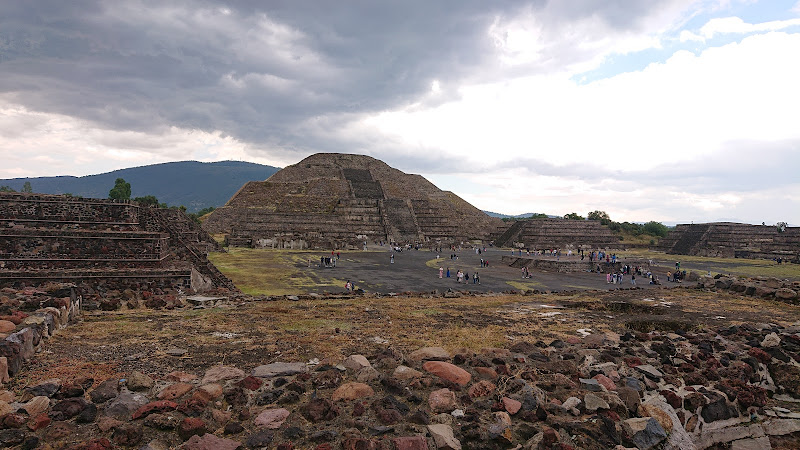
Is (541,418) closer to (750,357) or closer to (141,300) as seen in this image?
(750,357)

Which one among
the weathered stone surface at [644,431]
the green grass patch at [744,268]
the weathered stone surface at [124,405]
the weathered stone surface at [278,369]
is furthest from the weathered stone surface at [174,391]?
the green grass patch at [744,268]

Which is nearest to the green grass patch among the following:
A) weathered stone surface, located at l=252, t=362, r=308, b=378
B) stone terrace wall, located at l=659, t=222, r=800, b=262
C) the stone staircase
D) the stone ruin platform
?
stone terrace wall, located at l=659, t=222, r=800, b=262

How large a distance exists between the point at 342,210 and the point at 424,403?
58.6 metres

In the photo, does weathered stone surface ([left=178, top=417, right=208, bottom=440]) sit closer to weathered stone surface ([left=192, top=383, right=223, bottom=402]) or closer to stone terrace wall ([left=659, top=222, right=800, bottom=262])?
weathered stone surface ([left=192, top=383, right=223, bottom=402])

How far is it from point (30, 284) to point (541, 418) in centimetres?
1705

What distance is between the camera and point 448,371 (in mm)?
6812

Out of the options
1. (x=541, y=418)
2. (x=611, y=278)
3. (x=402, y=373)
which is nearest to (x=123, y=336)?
(x=402, y=373)

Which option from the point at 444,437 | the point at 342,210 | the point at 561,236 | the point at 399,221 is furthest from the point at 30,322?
the point at 561,236

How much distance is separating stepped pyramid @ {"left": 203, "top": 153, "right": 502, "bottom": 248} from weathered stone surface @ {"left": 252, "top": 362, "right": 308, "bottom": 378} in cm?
4292

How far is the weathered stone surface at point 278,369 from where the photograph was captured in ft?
21.8

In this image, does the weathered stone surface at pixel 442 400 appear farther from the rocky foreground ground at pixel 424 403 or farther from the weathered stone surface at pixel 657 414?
the weathered stone surface at pixel 657 414

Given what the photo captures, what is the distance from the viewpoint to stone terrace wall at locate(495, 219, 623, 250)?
60509 millimetres

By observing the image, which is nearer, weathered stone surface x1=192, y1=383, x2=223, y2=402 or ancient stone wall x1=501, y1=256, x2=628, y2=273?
weathered stone surface x1=192, y1=383, x2=223, y2=402

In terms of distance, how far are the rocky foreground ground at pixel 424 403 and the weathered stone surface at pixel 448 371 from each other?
0.07 ft
